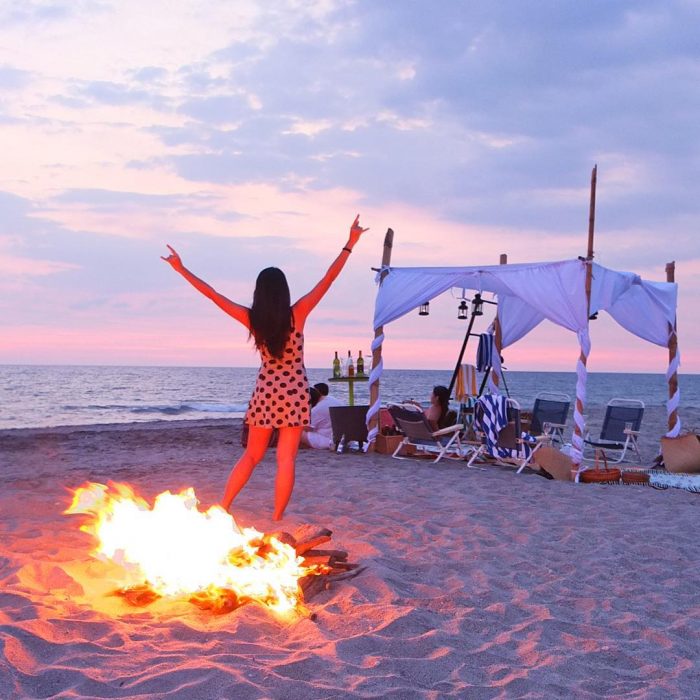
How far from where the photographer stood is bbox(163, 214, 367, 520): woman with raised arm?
14.4 ft

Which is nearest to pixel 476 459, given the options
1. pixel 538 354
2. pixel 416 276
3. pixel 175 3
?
pixel 416 276

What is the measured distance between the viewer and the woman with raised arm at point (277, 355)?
440cm

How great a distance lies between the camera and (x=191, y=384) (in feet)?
173

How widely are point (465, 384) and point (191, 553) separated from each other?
833 centimetres

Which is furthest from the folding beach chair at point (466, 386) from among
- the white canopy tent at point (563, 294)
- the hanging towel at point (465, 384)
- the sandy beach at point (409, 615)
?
the sandy beach at point (409, 615)

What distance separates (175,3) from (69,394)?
3355cm

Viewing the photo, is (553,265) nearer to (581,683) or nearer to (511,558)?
(511,558)

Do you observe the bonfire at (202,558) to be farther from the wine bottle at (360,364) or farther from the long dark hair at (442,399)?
the wine bottle at (360,364)

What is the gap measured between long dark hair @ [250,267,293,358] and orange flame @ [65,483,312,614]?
3.71 ft

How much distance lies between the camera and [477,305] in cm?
1169

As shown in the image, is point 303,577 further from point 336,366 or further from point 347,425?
point 336,366

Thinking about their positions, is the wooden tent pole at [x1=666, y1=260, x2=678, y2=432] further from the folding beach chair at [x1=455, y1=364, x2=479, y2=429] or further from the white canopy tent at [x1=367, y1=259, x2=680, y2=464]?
the folding beach chair at [x1=455, y1=364, x2=479, y2=429]

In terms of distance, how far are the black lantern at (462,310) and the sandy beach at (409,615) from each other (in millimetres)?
5930

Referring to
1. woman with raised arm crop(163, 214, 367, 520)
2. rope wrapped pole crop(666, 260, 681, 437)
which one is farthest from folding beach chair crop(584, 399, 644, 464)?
woman with raised arm crop(163, 214, 367, 520)
